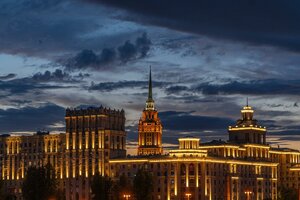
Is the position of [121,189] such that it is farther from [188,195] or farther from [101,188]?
[188,195]

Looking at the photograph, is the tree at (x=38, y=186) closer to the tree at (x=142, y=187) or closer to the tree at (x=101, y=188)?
the tree at (x=101, y=188)

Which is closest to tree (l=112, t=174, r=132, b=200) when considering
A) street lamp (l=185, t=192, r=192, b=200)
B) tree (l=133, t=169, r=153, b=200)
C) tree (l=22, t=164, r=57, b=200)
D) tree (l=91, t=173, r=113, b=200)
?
tree (l=133, t=169, r=153, b=200)

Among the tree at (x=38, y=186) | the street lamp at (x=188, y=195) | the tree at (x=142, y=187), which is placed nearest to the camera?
the tree at (x=38, y=186)

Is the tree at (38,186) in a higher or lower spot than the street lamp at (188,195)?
higher

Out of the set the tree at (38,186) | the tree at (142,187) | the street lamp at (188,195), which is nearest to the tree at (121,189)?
the tree at (142,187)

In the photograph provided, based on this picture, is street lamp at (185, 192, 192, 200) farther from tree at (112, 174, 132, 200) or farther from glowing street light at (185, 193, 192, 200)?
tree at (112, 174, 132, 200)

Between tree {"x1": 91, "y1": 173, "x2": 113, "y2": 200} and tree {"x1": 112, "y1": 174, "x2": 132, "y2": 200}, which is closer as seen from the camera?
tree {"x1": 91, "y1": 173, "x2": 113, "y2": 200}

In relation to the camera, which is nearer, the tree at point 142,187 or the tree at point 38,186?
the tree at point 38,186

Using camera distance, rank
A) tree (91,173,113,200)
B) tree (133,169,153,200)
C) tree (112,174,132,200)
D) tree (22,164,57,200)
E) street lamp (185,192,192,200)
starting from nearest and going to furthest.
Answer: tree (22,164,57,200) → tree (91,173,113,200) → tree (133,169,153,200) → tree (112,174,132,200) → street lamp (185,192,192,200)

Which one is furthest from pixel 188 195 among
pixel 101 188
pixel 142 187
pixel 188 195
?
pixel 101 188

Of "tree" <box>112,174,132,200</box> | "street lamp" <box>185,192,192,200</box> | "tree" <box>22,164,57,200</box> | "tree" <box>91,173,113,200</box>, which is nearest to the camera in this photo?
"tree" <box>22,164,57,200</box>

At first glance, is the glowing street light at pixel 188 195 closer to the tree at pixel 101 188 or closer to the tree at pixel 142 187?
the tree at pixel 142 187

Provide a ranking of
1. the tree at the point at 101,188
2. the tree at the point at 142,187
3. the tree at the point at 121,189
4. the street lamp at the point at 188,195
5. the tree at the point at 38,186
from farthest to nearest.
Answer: the street lamp at the point at 188,195 → the tree at the point at 121,189 → the tree at the point at 142,187 → the tree at the point at 101,188 → the tree at the point at 38,186

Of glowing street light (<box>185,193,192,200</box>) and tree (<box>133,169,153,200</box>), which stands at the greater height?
tree (<box>133,169,153,200</box>)
